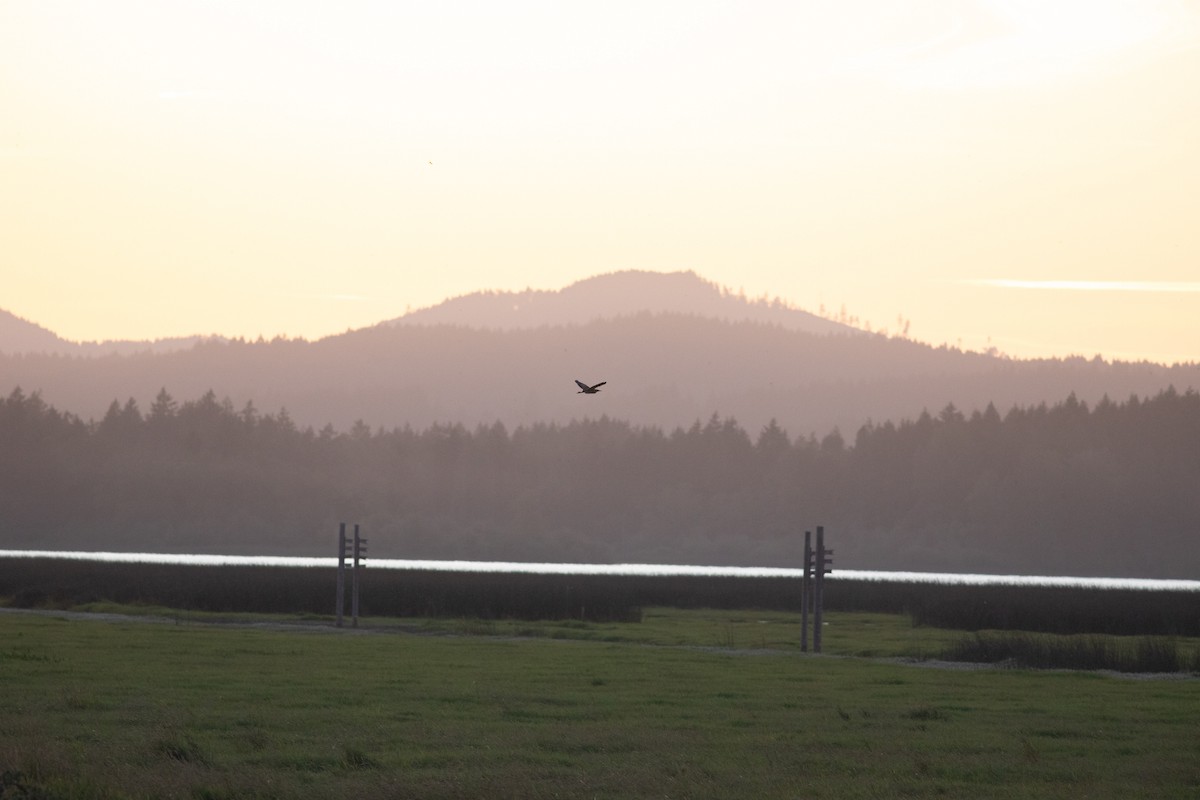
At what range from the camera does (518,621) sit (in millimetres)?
55094

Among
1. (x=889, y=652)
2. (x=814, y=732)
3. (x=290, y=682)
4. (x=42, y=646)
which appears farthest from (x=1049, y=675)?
(x=42, y=646)

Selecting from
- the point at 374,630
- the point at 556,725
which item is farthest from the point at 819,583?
the point at 374,630

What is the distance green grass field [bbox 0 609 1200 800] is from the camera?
60.2 feet

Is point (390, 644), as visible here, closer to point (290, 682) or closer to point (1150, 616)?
point (290, 682)

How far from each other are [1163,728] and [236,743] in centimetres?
1425

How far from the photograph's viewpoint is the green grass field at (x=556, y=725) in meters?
18.4

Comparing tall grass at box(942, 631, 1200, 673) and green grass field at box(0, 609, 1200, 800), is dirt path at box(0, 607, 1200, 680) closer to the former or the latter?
tall grass at box(942, 631, 1200, 673)

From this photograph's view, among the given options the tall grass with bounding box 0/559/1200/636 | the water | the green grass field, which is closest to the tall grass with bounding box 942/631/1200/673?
the green grass field

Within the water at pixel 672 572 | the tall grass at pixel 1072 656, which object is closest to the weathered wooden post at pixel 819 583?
the tall grass at pixel 1072 656

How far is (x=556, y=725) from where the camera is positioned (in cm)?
2364

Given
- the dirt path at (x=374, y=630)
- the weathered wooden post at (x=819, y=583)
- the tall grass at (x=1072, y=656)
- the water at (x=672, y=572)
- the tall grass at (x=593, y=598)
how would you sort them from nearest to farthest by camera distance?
1. the dirt path at (x=374, y=630)
2. the tall grass at (x=1072, y=656)
3. the weathered wooden post at (x=819, y=583)
4. the tall grass at (x=593, y=598)
5. the water at (x=672, y=572)

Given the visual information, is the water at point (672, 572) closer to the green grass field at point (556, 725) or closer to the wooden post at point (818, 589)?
the wooden post at point (818, 589)

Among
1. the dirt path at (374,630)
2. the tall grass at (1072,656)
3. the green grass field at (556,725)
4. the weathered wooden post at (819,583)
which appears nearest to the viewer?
the green grass field at (556,725)

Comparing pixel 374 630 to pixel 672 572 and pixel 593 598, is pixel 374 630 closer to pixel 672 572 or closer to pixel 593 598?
pixel 593 598
